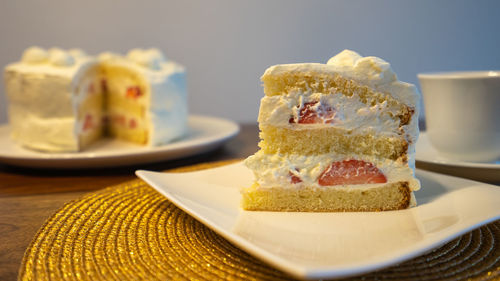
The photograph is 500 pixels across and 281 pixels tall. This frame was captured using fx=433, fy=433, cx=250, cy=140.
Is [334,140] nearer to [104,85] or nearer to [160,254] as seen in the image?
[160,254]

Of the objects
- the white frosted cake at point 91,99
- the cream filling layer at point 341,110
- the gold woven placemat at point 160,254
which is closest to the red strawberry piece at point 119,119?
the white frosted cake at point 91,99

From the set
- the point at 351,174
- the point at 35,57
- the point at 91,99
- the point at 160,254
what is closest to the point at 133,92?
the point at 91,99

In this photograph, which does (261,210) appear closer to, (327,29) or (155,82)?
(155,82)

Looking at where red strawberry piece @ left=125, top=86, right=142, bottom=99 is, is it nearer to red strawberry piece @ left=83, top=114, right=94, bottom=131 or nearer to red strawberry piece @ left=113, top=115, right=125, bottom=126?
red strawberry piece @ left=113, top=115, right=125, bottom=126

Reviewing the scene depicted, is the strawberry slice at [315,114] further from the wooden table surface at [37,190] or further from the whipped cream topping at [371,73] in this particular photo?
the wooden table surface at [37,190]

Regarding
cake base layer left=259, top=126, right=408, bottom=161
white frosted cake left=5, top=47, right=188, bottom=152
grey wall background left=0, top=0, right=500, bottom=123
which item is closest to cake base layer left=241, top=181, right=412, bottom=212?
cake base layer left=259, top=126, right=408, bottom=161

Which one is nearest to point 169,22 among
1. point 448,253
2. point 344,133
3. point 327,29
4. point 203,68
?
point 203,68
